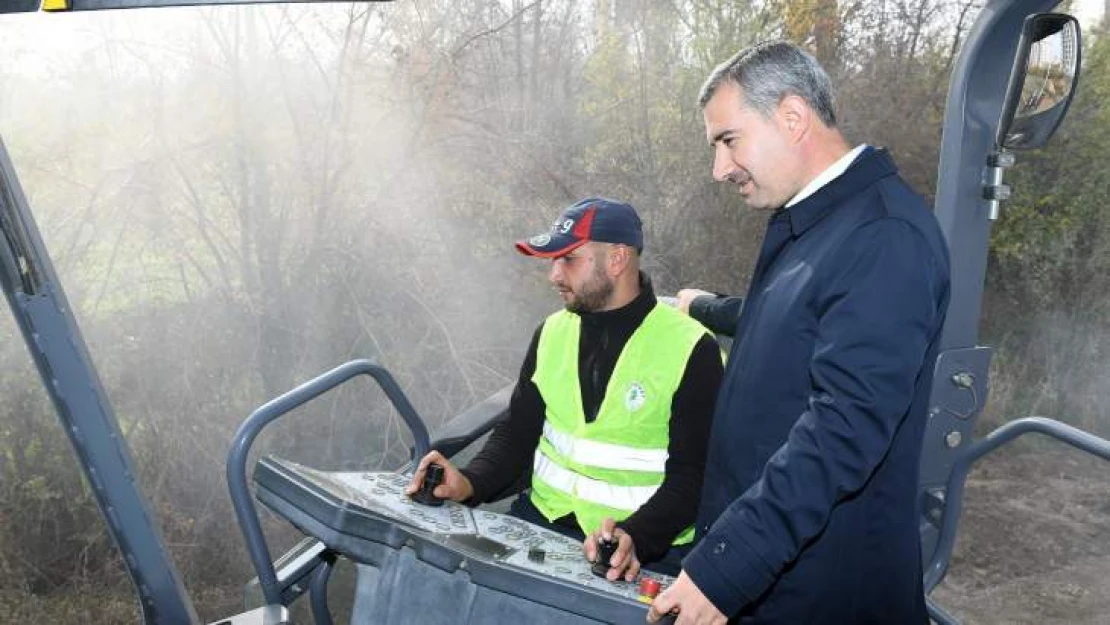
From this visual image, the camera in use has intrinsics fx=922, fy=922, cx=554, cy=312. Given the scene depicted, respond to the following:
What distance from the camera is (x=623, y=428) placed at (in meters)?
2.21

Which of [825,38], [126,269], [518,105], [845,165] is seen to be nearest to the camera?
[845,165]

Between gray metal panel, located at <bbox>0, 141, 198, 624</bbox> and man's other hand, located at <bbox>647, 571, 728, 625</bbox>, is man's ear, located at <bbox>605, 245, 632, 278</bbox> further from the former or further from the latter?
gray metal panel, located at <bbox>0, 141, 198, 624</bbox>

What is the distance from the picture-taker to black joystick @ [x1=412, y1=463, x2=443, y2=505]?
2.10 metres

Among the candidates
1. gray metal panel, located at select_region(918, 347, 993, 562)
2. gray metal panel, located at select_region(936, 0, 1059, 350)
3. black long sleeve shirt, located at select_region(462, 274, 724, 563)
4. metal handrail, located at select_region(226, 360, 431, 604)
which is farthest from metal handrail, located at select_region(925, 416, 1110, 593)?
metal handrail, located at select_region(226, 360, 431, 604)

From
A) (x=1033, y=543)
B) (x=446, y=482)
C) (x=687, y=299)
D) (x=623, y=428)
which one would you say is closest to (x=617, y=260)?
(x=687, y=299)

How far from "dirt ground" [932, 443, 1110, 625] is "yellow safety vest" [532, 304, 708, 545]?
5021mm

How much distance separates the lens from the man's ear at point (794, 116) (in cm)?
149

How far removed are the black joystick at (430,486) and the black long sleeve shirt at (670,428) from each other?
201 millimetres

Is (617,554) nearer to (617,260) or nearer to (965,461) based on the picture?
(617,260)

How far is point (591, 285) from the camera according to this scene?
7.69ft

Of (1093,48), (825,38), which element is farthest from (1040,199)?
(825,38)

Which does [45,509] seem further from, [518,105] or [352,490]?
[352,490]

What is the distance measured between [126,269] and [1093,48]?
808 cm

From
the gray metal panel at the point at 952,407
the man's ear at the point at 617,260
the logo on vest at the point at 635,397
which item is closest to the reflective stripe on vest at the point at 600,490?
the logo on vest at the point at 635,397
